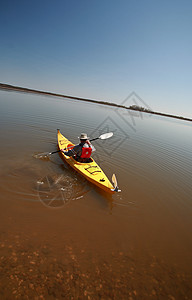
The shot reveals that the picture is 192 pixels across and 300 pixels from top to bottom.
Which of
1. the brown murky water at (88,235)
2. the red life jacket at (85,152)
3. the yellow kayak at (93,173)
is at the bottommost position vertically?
the brown murky water at (88,235)

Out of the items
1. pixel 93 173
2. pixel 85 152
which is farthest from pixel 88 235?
pixel 85 152

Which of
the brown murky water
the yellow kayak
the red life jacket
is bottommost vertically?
the brown murky water

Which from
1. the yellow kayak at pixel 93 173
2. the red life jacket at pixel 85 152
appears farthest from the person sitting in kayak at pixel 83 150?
the yellow kayak at pixel 93 173

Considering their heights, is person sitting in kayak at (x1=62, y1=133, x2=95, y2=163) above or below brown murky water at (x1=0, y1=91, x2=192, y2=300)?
above

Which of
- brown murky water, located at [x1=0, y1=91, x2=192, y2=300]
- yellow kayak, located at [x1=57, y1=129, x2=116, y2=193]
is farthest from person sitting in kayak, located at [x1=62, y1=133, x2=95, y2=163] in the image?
brown murky water, located at [x1=0, y1=91, x2=192, y2=300]

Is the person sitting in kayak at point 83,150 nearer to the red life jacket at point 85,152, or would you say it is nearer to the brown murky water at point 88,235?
the red life jacket at point 85,152

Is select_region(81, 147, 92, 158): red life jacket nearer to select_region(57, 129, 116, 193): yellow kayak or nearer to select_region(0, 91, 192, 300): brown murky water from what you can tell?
select_region(57, 129, 116, 193): yellow kayak

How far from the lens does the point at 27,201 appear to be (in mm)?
4863

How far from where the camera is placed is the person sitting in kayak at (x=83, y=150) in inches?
276

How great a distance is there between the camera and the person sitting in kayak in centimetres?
702

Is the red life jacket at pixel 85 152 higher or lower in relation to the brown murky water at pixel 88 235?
higher

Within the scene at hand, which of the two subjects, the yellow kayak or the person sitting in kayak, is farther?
the person sitting in kayak

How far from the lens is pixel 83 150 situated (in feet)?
22.9

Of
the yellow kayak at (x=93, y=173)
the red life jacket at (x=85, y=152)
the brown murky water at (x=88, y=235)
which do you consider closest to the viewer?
the brown murky water at (x=88, y=235)
